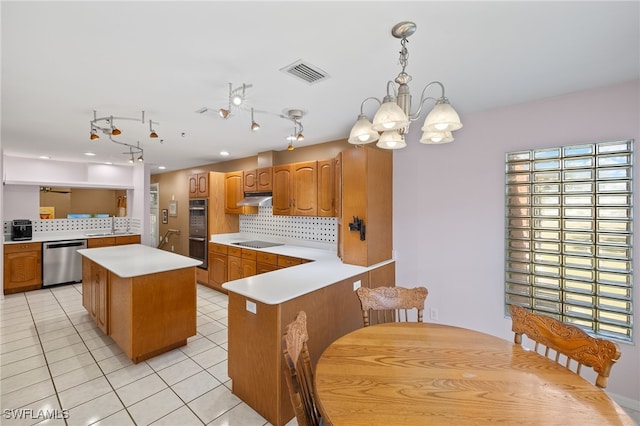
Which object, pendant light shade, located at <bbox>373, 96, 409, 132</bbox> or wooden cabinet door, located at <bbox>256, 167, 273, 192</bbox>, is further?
wooden cabinet door, located at <bbox>256, 167, 273, 192</bbox>

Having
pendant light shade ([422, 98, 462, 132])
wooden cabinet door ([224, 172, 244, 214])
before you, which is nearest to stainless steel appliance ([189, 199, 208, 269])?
wooden cabinet door ([224, 172, 244, 214])

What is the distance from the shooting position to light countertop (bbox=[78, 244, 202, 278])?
255cm

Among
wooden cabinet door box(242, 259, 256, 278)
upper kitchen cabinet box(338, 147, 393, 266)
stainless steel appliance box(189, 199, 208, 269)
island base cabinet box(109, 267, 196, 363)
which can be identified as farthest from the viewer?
stainless steel appliance box(189, 199, 208, 269)

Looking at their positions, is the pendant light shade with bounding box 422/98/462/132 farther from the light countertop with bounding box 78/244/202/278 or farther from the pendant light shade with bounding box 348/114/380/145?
the light countertop with bounding box 78/244/202/278

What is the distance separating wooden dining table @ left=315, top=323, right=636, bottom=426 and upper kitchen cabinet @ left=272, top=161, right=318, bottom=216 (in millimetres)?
2365

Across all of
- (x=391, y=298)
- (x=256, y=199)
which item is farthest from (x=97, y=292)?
(x=391, y=298)

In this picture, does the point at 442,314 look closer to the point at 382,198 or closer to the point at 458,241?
the point at 458,241

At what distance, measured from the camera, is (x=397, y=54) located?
167 centimetres

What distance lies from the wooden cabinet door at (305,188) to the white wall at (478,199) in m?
1.09

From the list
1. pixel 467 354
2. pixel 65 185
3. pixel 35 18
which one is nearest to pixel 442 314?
pixel 467 354

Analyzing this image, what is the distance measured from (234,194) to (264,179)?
0.85 m

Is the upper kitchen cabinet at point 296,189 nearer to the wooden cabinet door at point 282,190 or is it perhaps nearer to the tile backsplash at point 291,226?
the wooden cabinet door at point 282,190

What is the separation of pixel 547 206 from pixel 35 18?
3611 millimetres

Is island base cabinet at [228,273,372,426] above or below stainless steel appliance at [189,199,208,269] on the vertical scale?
below
